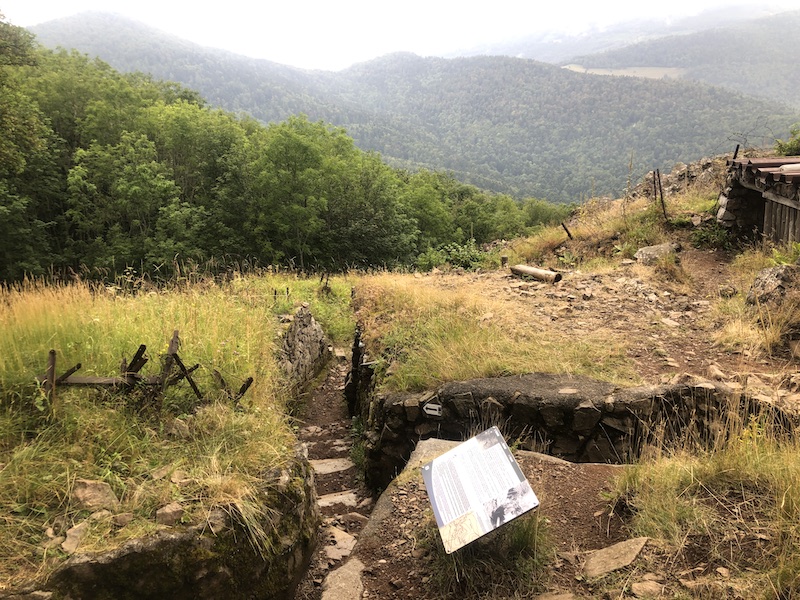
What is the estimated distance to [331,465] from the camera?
5.50 metres

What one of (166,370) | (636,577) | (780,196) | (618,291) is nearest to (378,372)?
(166,370)

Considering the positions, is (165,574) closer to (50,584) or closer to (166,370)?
(50,584)

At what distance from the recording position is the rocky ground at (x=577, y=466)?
2.69 metres

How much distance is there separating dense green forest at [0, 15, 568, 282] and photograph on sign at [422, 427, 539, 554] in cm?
1900

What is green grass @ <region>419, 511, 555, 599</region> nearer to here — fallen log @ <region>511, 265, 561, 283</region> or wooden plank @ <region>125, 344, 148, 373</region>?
wooden plank @ <region>125, 344, 148, 373</region>

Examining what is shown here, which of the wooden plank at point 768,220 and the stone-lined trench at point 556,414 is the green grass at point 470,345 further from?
the wooden plank at point 768,220

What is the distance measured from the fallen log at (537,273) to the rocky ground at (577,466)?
0.28 metres

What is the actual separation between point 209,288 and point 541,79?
223682mm

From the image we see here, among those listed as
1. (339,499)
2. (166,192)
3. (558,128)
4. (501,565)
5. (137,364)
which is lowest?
(339,499)

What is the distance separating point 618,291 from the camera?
28.1 ft

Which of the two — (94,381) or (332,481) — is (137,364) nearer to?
(94,381)

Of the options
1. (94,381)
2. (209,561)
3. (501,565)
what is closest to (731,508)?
(501,565)

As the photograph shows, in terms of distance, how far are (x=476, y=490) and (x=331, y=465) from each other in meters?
3.23

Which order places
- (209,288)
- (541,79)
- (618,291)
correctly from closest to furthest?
(209,288)
(618,291)
(541,79)
